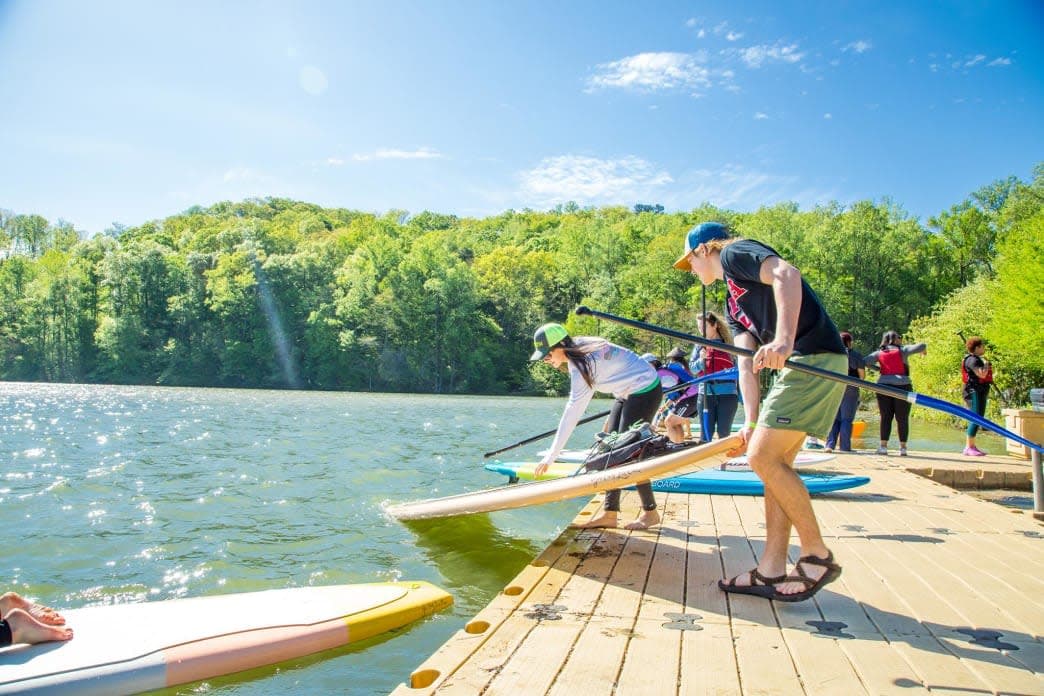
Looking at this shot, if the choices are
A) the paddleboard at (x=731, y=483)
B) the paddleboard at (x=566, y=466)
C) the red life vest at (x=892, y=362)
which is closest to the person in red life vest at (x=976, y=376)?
the red life vest at (x=892, y=362)

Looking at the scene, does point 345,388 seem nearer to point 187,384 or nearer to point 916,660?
point 187,384

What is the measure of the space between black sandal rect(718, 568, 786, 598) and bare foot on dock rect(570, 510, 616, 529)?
6.77 feet

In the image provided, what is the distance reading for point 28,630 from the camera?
3.96m

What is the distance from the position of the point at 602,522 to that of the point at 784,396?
9.33 ft

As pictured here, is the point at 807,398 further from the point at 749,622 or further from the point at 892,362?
the point at 892,362

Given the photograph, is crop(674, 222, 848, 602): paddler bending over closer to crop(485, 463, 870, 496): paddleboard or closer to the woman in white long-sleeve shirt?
the woman in white long-sleeve shirt

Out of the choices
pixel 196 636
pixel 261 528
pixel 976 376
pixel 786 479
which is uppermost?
pixel 976 376

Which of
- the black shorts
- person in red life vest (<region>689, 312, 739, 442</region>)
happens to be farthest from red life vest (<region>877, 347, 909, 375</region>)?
person in red life vest (<region>689, 312, 739, 442</region>)

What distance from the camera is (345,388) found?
217ft

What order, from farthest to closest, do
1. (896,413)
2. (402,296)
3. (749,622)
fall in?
(402,296) < (896,413) < (749,622)

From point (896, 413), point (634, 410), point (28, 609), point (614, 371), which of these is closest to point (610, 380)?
point (614, 371)

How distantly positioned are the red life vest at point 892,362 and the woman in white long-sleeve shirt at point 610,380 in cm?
609

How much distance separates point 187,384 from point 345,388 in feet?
45.3

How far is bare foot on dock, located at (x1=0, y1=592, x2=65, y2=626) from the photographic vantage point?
12.8 ft
